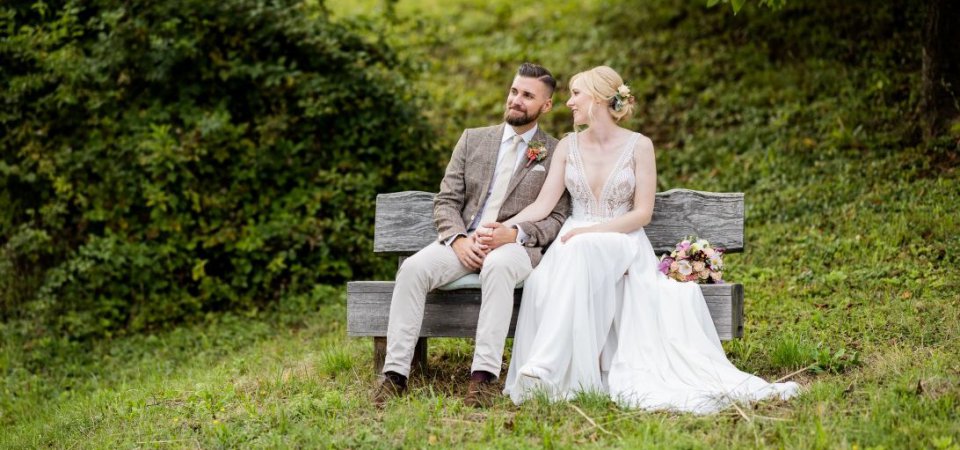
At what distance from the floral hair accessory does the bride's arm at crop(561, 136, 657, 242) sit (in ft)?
0.82

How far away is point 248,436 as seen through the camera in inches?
165

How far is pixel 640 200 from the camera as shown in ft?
16.5

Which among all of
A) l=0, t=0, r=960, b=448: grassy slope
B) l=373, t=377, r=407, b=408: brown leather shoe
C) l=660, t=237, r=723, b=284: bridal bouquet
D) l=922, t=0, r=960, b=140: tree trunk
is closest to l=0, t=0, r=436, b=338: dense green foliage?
l=0, t=0, r=960, b=448: grassy slope

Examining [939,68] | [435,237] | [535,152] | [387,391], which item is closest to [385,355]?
[387,391]

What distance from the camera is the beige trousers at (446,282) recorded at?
4609 millimetres

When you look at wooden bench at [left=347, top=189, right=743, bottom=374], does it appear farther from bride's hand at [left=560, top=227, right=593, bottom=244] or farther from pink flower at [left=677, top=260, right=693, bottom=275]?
bride's hand at [left=560, top=227, right=593, bottom=244]

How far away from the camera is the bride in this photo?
14.7 ft

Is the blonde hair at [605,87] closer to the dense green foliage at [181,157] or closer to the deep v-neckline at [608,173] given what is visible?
the deep v-neckline at [608,173]

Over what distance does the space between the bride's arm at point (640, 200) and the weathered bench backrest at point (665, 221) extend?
0.17 m

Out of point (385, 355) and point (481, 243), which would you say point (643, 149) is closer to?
point (481, 243)

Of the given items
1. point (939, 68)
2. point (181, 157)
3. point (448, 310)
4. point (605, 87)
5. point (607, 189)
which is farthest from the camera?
point (939, 68)

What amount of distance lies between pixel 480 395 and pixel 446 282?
668mm

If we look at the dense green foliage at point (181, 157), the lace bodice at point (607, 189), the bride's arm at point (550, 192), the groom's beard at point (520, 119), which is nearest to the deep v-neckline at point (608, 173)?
the lace bodice at point (607, 189)

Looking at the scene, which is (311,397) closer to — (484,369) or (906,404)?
(484,369)
